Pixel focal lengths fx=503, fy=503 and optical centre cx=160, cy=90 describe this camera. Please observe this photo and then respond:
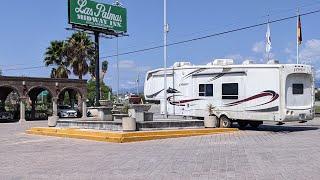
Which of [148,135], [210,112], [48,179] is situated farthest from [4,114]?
[48,179]

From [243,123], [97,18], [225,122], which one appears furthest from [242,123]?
[97,18]

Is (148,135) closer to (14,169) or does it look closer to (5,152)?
(5,152)

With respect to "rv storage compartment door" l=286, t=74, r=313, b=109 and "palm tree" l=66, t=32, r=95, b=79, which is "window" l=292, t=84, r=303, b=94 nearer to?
"rv storage compartment door" l=286, t=74, r=313, b=109

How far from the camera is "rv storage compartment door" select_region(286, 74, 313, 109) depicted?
21.7 meters

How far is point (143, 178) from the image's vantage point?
10.3 m

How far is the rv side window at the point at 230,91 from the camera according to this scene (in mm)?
23125

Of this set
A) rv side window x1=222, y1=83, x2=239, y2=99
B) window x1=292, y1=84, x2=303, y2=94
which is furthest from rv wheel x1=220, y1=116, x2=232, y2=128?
window x1=292, y1=84, x2=303, y2=94

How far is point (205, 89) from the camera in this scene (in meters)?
24.3

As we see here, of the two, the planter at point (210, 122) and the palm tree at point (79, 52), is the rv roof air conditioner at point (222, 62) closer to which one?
the planter at point (210, 122)

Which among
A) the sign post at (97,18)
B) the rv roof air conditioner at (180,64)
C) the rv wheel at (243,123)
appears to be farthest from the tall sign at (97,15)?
the rv wheel at (243,123)

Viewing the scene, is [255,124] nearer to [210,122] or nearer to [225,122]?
[225,122]

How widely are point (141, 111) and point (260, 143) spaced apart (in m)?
6.11

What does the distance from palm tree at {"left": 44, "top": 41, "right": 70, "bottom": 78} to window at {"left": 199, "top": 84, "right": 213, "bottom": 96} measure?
3652cm

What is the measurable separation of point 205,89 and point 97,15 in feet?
68.3
